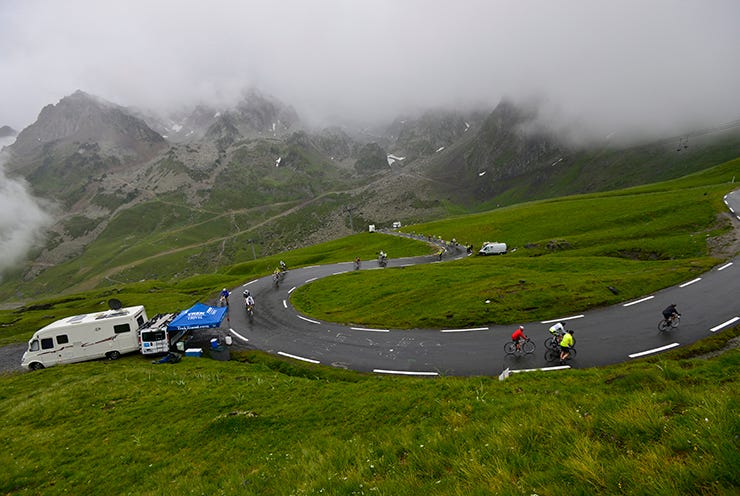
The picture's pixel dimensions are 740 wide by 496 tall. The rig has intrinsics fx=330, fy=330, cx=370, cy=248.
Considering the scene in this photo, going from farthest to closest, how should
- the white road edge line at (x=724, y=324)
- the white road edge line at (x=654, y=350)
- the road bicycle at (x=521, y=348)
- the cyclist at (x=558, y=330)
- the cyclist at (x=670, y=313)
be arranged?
the road bicycle at (x=521, y=348) < the white road edge line at (x=724, y=324) < the cyclist at (x=670, y=313) < the cyclist at (x=558, y=330) < the white road edge line at (x=654, y=350)

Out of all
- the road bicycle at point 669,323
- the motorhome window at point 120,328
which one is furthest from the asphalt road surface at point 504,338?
the motorhome window at point 120,328

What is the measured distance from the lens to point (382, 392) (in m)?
16.6

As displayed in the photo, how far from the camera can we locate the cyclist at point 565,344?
20469 millimetres

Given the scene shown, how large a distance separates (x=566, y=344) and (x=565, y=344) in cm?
5

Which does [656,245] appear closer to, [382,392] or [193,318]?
[382,392]

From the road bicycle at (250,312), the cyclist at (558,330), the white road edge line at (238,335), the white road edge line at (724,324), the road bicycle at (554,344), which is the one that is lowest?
the white road edge line at (238,335)

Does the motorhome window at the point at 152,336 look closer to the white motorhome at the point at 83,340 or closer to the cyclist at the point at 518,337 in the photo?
the white motorhome at the point at 83,340

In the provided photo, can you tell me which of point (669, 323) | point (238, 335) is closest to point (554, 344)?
point (669, 323)

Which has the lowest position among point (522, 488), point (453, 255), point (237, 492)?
point (453, 255)

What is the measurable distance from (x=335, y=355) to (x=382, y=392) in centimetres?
1236

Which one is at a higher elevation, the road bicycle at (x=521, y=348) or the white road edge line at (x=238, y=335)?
the road bicycle at (x=521, y=348)

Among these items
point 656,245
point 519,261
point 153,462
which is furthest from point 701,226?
point 153,462

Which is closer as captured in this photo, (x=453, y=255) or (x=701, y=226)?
(x=701, y=226)

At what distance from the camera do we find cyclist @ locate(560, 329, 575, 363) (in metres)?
20.5
